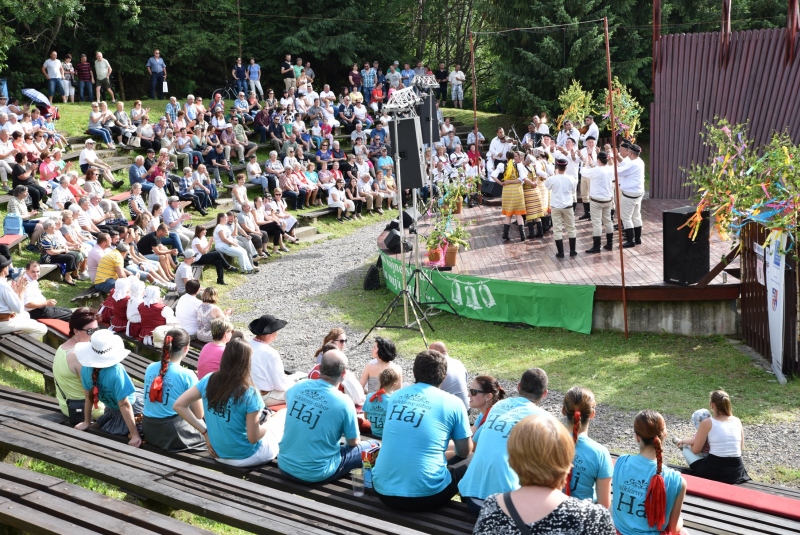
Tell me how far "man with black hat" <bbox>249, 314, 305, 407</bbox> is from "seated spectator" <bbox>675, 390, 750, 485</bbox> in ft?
10.5

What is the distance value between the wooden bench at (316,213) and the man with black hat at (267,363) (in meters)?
11.6

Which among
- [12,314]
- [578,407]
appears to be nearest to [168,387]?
[578,407]

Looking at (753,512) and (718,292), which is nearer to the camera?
(753,512)

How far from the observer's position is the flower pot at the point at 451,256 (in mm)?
12492

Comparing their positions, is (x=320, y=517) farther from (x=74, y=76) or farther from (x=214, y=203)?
(x=74, y=76)

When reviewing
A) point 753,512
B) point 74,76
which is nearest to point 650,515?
point 753,512

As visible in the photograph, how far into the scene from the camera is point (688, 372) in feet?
31.3

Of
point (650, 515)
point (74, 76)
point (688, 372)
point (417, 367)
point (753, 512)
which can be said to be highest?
point (74, 76)

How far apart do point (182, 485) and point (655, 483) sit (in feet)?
8.46

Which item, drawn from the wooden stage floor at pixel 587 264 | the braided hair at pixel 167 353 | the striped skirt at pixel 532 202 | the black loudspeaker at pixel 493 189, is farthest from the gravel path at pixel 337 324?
the braided hair at pixel 167 353

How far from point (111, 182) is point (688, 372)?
39.6 feet

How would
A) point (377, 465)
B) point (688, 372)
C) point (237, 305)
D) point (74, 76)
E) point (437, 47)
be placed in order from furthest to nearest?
point (437, 47), point (74, 76), point (237, 305), point (688, 372), point (377, 465)

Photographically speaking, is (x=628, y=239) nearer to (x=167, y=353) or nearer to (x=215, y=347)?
(x=215, y=347)

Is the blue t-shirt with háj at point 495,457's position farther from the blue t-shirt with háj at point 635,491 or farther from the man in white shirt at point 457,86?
the man in white shirt at point 457,86
